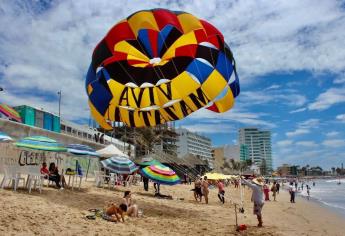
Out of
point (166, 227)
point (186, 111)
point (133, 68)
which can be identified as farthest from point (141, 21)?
point (166, 227)

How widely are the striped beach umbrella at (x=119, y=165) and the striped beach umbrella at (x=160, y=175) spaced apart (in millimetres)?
704

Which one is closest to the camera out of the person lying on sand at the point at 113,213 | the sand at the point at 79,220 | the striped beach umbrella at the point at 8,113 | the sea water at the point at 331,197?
the sand at the point at 79,220

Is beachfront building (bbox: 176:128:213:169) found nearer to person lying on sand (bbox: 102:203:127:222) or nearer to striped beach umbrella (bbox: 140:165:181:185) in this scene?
striped beach umbrella (bbox: 140:165:181:185)

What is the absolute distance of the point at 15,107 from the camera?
27.6 m

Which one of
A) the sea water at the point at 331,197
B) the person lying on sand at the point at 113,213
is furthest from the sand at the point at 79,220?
the sea water at the point at 331,197

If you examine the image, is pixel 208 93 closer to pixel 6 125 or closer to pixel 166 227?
pixel 166 227

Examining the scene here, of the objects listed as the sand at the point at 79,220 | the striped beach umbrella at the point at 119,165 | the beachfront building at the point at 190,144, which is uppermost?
the beachfront building at the point at 190,144

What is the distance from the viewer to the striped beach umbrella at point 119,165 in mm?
18406

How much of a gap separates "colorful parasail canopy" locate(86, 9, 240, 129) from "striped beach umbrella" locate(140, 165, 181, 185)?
→ 5042mm

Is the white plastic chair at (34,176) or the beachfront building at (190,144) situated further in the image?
the beachfront building at (190,144)

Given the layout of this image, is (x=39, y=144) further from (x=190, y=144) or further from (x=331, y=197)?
(x=190, y=144)

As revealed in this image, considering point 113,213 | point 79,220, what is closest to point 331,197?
point 113,213

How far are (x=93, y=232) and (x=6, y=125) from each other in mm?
12458

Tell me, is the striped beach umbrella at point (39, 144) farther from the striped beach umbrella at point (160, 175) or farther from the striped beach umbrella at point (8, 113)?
the striped beach umbrella at point (8, 113)
